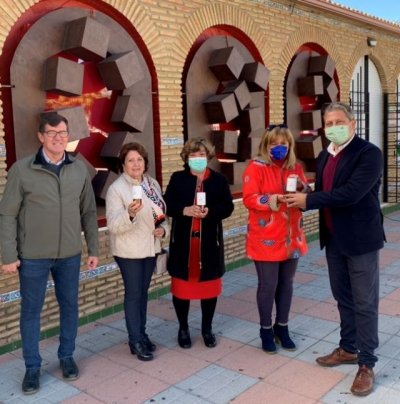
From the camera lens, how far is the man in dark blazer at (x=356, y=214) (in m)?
3.50

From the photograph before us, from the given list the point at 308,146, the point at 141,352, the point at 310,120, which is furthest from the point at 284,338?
the point at 310,120

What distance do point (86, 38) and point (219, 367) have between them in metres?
3.26

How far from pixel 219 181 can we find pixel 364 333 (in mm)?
1660

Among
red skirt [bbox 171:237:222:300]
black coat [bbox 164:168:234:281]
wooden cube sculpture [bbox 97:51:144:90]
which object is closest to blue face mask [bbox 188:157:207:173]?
black coat [bbox 164:168:234:281]

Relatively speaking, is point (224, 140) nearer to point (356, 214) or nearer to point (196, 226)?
point (196, 226)

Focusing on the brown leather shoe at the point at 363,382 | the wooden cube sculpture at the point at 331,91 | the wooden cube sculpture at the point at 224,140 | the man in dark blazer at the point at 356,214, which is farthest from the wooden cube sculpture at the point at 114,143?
the wooden cube sculpture at the point at 331,91

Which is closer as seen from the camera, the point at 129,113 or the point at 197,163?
the point at 197,163

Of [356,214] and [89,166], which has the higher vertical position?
[89,166]

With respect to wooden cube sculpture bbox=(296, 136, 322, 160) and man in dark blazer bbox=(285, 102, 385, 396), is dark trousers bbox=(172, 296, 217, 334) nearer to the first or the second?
man in dark blazer bbox=(285, 102, 385, 396)

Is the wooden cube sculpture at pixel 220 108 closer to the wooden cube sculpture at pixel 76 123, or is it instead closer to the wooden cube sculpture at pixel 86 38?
the wooden cube sculpture at pixel 86 38

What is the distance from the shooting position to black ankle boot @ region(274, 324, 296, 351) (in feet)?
14.3

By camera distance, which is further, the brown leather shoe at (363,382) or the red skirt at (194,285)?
the red skirt at (194,285)

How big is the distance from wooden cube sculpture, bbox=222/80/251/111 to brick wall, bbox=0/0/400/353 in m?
0.82

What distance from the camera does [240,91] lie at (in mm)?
6973
